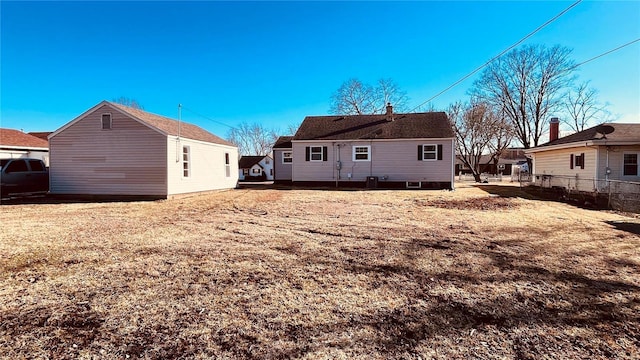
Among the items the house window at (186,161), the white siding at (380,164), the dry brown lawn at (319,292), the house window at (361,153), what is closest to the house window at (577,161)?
the white siding at (380,164)

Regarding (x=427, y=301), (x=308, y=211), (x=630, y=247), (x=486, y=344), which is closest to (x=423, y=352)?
(x=486, y=344)

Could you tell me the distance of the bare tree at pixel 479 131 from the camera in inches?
1296

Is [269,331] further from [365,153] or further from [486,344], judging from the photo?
[365,153]

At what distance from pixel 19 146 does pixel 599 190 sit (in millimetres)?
29965

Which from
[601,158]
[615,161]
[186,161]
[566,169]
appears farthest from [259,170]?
[615,161]

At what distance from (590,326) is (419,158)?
15855 millimetres

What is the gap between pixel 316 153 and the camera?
64.7 feet

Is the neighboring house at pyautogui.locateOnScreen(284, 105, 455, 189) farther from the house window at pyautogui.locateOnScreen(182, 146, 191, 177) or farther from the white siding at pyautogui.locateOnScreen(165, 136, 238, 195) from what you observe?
the house window at pyautogui.locateOnScreen(182, 146, 191, 177)

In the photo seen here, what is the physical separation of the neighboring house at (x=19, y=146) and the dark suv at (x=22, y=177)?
150 inches

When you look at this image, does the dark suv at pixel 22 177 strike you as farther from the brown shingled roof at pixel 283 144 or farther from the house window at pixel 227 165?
the brown shingled roof at pixel 283 144

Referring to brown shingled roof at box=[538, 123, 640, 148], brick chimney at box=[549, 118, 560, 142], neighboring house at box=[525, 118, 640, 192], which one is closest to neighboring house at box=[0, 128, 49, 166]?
neighboring house at box=[525, 118, 640, 192]

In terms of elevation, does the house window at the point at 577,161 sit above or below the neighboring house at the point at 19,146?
below

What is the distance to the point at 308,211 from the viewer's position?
1012cm

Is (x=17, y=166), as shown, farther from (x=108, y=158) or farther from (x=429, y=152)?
(x=429, y=152)
